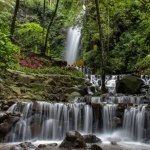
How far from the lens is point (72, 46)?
31688 millimetres

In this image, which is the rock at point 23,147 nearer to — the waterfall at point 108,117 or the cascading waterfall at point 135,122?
the waterfall at point 108,117

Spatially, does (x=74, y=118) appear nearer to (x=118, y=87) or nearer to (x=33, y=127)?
(x=33, y=127)

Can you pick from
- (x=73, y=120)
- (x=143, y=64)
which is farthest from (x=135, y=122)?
(x=143, y=64)

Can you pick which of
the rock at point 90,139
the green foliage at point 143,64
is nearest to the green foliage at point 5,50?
the rock at point 90,139

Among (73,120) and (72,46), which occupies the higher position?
(72,46)

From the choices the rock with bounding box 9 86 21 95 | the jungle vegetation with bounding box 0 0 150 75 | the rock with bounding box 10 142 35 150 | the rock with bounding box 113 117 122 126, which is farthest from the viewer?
the jungle vegetation with bounding box 0 0 150 75

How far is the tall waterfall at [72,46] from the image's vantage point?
3042 cm

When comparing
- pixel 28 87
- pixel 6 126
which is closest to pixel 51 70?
pixel 28 87

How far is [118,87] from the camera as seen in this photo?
51.8ft

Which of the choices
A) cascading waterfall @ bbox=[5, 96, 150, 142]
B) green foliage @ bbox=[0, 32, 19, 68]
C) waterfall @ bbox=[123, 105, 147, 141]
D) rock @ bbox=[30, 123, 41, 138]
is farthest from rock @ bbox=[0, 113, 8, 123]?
waterfall @ bbox=[123, 105, 147, 141]

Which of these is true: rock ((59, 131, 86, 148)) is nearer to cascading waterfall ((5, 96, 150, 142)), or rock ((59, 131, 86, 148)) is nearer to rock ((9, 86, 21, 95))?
cascading waterfall ((5, 96, 150, 142))

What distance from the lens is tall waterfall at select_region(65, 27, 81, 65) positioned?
3042 centimetres

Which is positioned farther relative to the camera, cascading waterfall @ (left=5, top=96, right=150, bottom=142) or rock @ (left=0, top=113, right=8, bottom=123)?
cascading waterfall @ (left=5, top=96, right=150, bottom=142)

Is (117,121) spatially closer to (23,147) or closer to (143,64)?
(23,147)
